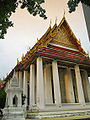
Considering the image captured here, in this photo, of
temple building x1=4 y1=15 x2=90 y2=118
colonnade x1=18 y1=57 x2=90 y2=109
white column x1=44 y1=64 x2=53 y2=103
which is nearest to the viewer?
colonnade x1=18 y1=57 x2=90 y2=109

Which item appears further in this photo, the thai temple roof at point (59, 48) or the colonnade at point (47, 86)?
the thai temple roof at point (59, 48)

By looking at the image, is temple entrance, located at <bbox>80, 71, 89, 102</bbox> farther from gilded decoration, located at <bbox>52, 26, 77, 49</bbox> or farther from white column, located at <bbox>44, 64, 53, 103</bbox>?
white column, located at <bbox>44, 64, 53, 103</bbox>

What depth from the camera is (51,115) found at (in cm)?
652

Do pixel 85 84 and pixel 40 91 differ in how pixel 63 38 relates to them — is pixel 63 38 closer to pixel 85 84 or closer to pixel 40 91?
pixel 85 84

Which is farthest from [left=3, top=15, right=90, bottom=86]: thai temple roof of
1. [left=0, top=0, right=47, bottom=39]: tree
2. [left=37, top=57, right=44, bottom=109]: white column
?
[left=0, top=0, right=47, bottom=39]: tree

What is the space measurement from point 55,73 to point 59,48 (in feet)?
8.54

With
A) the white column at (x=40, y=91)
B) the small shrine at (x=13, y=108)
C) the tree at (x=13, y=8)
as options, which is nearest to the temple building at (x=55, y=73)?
the white column at (x=40, y=91)

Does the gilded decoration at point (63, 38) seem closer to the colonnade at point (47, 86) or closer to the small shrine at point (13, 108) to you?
the colonnade at point (47, 86)

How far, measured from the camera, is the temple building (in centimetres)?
750

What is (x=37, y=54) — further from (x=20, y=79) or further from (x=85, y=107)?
(x=85, y=107)

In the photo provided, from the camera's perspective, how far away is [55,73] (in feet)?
27.5

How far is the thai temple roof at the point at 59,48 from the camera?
8.58m

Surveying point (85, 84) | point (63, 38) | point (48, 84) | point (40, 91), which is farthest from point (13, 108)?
point (85, 84)

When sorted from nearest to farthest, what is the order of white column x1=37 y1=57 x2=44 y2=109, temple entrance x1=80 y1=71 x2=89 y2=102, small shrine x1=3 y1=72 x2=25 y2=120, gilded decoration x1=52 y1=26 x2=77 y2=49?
1. small shrine x1=3 y1=72 x2=25 y2=120
2. white column x1=37 y1=57 x2=44 y2=109
3. gilded decoration x1=52 y1=26 x2=77 y2=49
4. temple entrance x1=80 y1=71 x2=89 y2=102
